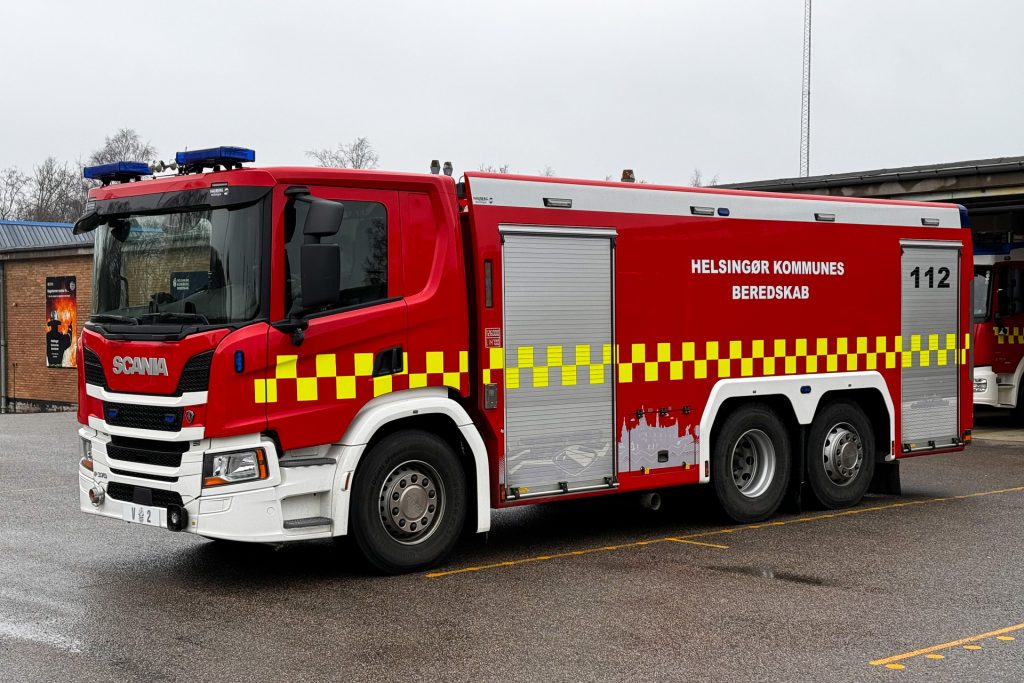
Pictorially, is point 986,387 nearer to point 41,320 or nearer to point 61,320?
point 61,320

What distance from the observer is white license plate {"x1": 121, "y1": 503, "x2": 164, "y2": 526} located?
7594 millimetres

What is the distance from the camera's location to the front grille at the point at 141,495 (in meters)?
7.55

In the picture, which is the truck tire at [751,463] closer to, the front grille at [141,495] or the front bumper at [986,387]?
the front grille at [141,495]

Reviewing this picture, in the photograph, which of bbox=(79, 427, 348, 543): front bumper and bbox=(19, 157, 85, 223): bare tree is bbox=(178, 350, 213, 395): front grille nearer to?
bbox=(79, 427, 348, 543): front bumper

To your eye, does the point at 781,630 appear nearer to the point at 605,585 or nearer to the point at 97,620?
the point at 605,585

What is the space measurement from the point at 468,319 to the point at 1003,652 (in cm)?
399

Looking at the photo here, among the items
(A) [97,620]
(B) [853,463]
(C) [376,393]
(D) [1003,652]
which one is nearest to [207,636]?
(A) [97,620]

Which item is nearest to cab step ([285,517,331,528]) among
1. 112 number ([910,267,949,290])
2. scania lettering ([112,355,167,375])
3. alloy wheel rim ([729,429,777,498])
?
scania lettering ([112,355,167,375])

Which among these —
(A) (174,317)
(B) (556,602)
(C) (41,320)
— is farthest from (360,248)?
(C) (41,320)

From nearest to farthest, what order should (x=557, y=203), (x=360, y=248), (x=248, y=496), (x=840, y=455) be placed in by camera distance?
(x=248, y=496) < (x=360, y=248) < (x=557, y=203) < (x=840, y=455)

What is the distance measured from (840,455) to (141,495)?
6.11m

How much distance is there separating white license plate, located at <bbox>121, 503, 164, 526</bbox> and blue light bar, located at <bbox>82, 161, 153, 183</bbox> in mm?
2276

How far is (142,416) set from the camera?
7.70 m

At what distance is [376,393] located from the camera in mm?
7871
